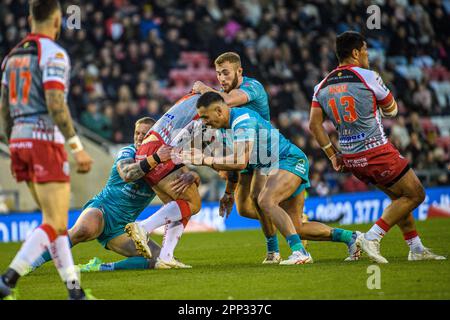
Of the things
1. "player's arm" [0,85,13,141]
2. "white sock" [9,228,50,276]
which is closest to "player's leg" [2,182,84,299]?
"white sock" [9,228,50,276]

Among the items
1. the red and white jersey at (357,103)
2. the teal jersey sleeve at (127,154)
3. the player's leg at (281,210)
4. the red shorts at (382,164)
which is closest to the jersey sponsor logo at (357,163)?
the red shorts at (382,164)

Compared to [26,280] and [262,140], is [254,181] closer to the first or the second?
[262,140]

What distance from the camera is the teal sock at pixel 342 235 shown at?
33.5 ft

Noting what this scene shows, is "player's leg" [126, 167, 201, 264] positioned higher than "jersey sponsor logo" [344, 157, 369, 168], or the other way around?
"jersey sponsor logo" [344, 157, 369, 168]

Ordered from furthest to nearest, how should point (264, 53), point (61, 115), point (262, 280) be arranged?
1. point (264, 53)
2. point (262, 280)
3. point (61, 115)

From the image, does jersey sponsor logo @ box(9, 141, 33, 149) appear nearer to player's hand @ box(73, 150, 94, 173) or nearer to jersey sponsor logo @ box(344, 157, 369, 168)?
player's hand @ box(73, 150, 94, 173)

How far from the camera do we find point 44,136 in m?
7.13

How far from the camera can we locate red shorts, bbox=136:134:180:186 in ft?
32.8

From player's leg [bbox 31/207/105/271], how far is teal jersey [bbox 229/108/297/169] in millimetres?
1874

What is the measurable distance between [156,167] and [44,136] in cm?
295

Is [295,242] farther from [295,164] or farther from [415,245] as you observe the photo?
[415,245]

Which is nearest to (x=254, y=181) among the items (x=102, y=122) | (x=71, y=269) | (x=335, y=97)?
(x=335, y=97)

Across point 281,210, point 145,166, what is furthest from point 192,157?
point 281,210

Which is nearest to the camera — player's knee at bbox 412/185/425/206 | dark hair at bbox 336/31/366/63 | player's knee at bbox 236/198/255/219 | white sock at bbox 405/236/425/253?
player's knee at bbox 412/185/425/206
